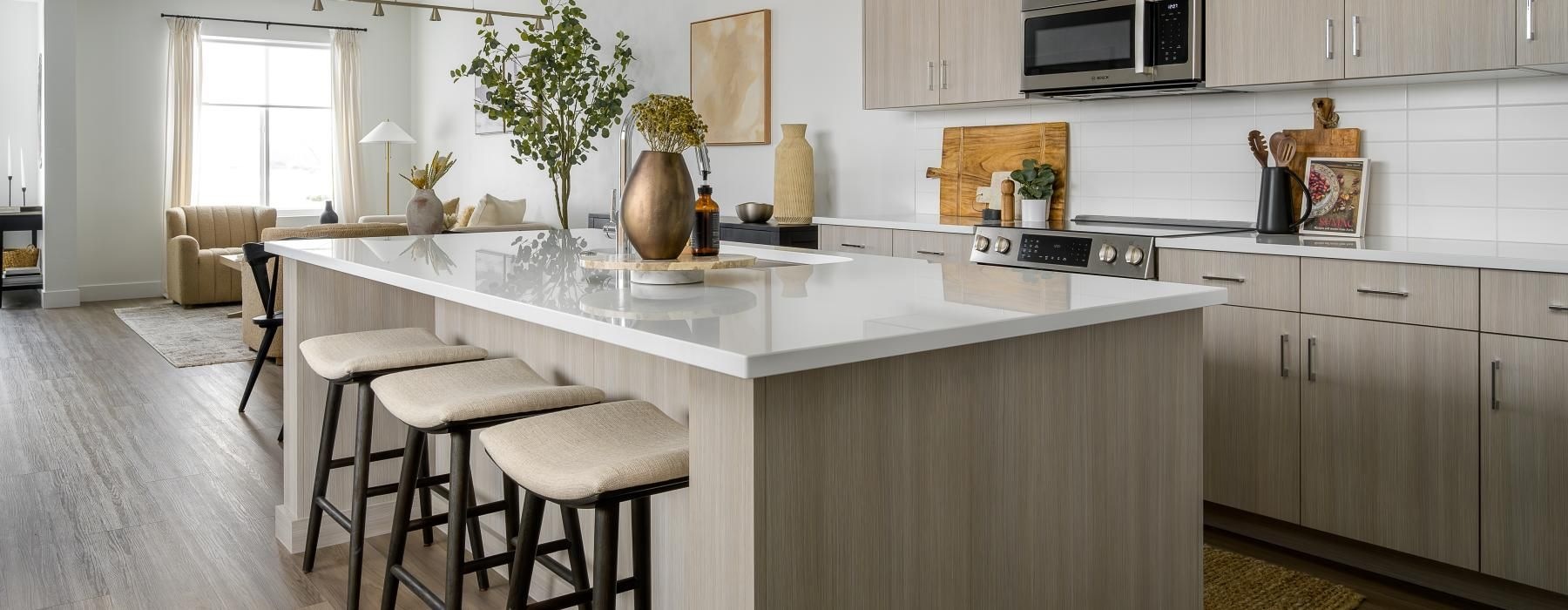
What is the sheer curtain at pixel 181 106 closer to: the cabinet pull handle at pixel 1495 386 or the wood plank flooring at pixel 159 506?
the wood plank flooring at pixel 159 506

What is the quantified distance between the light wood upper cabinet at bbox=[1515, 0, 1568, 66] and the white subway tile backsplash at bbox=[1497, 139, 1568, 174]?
16.2 inches

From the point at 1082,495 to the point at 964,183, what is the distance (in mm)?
3067

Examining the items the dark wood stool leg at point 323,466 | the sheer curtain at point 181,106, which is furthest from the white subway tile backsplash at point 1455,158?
the sheer curtain at point 181,106

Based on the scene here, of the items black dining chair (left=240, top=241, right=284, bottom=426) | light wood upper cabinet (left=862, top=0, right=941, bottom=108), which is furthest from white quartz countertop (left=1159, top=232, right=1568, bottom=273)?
black dining chair (left=240, top=241, right=284, bottom=426)

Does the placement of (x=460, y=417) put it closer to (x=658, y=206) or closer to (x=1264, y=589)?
(x=658, y=206)

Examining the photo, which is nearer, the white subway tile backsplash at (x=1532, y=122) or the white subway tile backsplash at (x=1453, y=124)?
the white subway tile backsplash at (x=1532, y=122)

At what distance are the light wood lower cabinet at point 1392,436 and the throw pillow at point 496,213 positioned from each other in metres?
5.77

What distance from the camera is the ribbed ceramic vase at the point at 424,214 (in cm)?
522

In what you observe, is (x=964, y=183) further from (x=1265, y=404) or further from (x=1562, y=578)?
(x=1562, y=578)

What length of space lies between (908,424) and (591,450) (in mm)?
521

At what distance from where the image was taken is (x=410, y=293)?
334 centimetres

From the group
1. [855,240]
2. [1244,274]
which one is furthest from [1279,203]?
[855,240]

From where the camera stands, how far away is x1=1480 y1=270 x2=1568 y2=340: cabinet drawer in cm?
253

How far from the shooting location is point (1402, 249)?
9.39 feet
